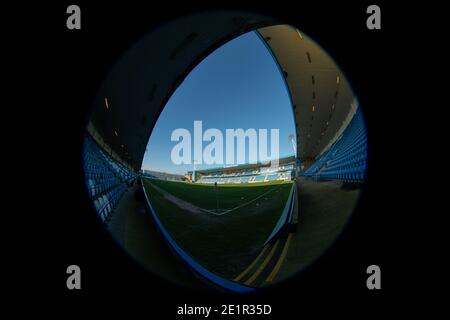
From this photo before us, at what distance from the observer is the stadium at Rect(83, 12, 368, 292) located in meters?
1.09

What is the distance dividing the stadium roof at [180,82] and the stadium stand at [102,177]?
0.09m

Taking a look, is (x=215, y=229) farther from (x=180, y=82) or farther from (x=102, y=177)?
(x=180, y=82)

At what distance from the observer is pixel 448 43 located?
0.85m

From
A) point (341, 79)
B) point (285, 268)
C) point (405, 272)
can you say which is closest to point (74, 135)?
point (285, 268)

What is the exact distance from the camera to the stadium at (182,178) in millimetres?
1092

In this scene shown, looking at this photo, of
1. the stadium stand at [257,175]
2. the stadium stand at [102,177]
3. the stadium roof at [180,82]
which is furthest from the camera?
the stadium stand at [257,175]

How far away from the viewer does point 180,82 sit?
1.96 metres

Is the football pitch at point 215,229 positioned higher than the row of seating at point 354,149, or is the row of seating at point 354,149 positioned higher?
the row of seating at point 354,149

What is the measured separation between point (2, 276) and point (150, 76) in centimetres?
166

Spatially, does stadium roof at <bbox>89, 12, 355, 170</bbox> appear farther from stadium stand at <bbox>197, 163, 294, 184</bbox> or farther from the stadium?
stadium stand at <bbox>197, 163, 294, 184</bbox>

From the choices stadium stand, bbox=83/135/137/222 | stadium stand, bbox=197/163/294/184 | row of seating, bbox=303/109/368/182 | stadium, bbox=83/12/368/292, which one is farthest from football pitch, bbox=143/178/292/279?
row of seating, bbox=303/109/368/182

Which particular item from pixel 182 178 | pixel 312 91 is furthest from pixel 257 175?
pixel 312 91

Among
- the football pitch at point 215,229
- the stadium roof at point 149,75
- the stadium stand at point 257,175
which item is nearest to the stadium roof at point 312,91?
the stadium roof at point 149,75

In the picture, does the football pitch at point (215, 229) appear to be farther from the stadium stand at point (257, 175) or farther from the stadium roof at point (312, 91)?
the stadium roof at point (312, 91)
